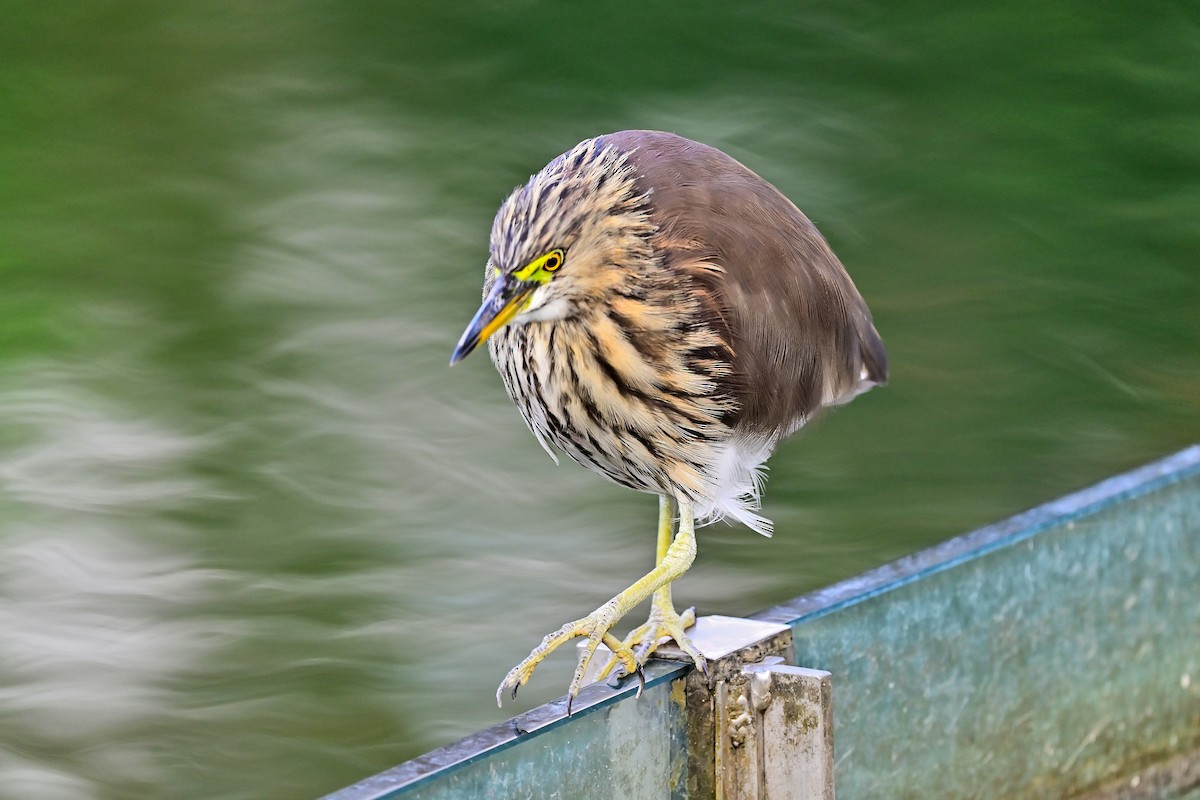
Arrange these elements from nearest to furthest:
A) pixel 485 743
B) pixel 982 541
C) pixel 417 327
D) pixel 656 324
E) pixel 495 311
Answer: pixel 485 743, pixel 495 311, pixel 656 324, pixel 982 541, pixel 417 327

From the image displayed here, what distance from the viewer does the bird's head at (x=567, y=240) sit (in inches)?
87.0

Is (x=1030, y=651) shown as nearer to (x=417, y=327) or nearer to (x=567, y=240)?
(x=567, y=240)

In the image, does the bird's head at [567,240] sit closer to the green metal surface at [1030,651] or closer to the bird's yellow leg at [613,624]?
the bird's yellow leg at [613,624]

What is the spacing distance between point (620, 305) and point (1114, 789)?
1236 millimetres

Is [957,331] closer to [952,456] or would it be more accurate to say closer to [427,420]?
[952,456]

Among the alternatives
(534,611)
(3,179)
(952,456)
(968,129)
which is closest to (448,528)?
(534,611)

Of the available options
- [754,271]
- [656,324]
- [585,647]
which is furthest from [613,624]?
[754,271]

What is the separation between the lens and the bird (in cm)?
226

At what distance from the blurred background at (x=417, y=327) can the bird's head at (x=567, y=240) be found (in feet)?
7.06

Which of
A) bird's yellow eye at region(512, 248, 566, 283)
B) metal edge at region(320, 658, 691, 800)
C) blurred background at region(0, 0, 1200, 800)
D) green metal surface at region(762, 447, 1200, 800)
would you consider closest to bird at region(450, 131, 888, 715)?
bird's yellow eye at region(512, 248, 566, 283)

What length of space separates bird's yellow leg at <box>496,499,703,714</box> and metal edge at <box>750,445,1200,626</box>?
0.56ft

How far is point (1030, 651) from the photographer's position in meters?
2.64

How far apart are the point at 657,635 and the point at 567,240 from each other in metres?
0.58

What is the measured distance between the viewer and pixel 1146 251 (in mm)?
6121
